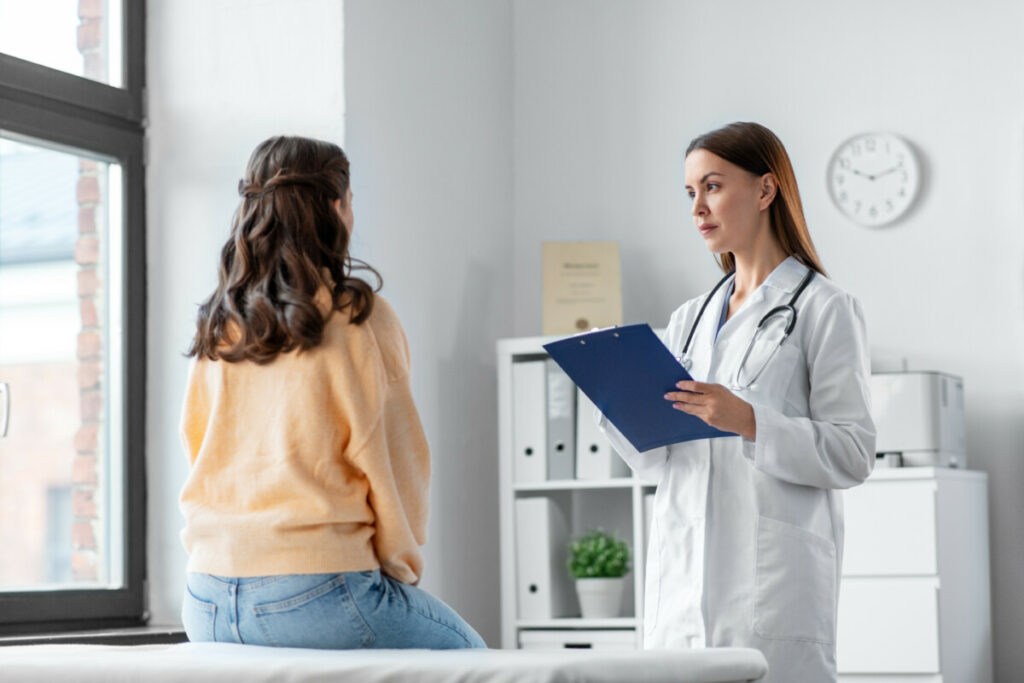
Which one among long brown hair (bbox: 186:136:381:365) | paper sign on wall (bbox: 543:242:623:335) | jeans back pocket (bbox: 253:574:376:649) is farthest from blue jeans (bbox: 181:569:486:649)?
paper sign on wall (bbox: 543:242:623:335)

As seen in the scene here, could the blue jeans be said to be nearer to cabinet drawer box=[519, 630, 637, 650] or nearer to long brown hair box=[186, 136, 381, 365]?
long brown hair box=[186, 136, 381, 365]

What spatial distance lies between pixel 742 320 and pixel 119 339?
193 cm

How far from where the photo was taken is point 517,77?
174 inches

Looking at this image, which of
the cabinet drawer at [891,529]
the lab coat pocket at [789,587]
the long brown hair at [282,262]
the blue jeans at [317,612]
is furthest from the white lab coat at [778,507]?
the cabinet drawer at [891,529]

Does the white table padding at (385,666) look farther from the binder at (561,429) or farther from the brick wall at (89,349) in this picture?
the binder at (561,429)

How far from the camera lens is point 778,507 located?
1888 mm

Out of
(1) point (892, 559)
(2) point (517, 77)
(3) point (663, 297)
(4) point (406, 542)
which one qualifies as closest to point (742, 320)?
(4) point (406, 542)

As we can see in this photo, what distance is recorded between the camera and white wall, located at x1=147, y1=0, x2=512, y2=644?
3.39 meters

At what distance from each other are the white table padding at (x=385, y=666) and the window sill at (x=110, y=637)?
52.2 inches

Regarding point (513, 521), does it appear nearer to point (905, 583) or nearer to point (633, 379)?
point (905, 583)

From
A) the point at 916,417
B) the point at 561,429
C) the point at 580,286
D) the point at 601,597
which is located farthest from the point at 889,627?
the point at 580,286

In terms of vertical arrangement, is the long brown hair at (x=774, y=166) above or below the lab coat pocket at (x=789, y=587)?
above

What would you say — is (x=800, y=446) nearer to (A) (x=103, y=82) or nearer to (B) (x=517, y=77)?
(A) (x=103, y=82)

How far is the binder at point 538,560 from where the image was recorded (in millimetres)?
3721
